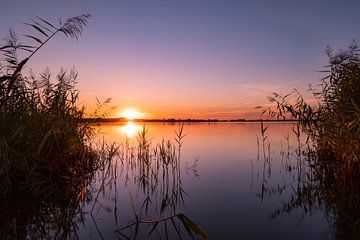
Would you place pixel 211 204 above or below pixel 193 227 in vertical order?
below

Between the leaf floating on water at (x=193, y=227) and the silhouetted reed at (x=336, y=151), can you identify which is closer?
the leaf floating on water at (x=193, y=227)

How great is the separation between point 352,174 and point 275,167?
3.46 m

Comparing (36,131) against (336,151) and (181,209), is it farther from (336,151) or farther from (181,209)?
(336,151)

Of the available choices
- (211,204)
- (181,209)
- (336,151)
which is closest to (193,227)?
(181,209)

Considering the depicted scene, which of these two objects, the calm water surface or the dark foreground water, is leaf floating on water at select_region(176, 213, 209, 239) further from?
the calm water surface

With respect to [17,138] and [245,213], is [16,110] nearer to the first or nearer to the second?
[17,138]

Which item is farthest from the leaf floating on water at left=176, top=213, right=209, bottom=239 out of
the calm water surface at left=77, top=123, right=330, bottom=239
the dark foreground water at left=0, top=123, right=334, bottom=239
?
the calm water surface at left=77, top=123, right=330, bottom=239

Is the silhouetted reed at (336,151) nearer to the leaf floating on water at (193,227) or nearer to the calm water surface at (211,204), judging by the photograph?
the calm water surface at (211,204)

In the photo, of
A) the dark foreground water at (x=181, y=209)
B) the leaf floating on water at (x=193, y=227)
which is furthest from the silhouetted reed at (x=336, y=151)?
the leaf floating on water at (x=193, y=227)

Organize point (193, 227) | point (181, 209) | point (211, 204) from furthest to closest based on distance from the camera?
point (211, 204) < point (181, 209) < point (193, 227)

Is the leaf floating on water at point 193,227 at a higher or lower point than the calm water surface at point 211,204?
higher

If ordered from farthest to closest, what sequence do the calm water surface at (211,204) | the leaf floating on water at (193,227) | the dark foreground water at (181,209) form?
the calm water surface at (211,204) < the dark foreground water at (181,209) < the leaf floating on water at (193,227)

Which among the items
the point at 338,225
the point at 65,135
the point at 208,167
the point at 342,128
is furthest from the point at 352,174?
the point at 65,135

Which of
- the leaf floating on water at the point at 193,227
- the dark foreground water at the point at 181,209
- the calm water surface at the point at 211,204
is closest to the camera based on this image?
the leaf floating on water at the point at 193,227
